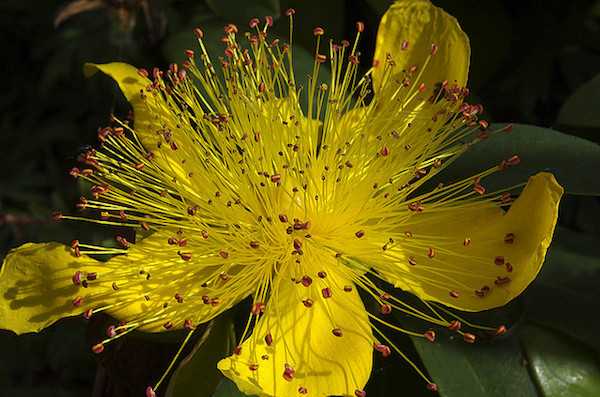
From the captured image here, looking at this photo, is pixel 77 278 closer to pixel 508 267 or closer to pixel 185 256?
pixel 185 256

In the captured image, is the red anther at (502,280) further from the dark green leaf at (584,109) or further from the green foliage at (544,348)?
the dark green leaf at (584,109)

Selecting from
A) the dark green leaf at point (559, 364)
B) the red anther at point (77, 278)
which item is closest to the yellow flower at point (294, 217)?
the red anther at point (77, 278)

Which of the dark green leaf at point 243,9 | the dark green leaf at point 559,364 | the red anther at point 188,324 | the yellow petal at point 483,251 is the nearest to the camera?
the yellow petal at point 483,251

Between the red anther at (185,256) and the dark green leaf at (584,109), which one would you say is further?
the dark green leaf at (584,109)

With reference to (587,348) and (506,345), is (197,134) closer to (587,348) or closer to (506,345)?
(506,345)

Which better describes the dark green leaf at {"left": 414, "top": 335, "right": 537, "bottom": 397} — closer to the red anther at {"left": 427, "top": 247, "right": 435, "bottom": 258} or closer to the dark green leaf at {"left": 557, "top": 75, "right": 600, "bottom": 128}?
the red anther at {"left": 427, "top": 247, "right": 435, "bottom": 258}

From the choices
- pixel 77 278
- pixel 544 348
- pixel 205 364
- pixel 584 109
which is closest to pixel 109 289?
pixel 77 278
